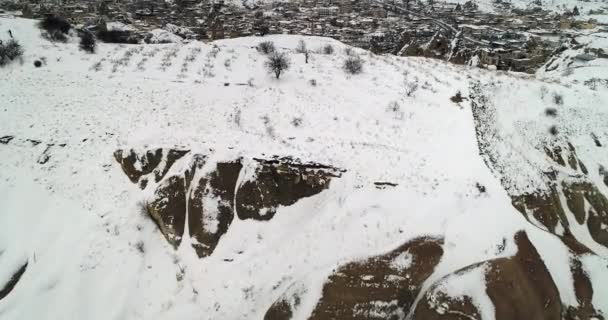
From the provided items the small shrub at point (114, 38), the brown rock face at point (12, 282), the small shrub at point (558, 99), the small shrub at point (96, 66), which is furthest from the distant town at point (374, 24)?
the brown rock face at point (12, 282)

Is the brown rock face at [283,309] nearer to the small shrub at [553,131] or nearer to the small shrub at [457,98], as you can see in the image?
the small shrub at [457,98]

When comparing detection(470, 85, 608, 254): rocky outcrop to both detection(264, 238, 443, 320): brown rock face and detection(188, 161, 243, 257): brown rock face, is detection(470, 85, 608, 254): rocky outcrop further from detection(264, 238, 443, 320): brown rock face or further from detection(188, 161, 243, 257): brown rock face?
detection(188, 161, 243, 257): brown rock face

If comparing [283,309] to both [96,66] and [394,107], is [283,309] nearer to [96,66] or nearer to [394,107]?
[394,107]

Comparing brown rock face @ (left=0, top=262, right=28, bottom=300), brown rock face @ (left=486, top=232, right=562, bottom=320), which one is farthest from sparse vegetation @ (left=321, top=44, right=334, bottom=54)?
brown rock face @ (left=0, top=262, right=28, bottom=300)

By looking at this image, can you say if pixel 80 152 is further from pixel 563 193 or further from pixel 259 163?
pixel 563 193

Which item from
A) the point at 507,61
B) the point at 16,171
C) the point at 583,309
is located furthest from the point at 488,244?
the point at 507,61
